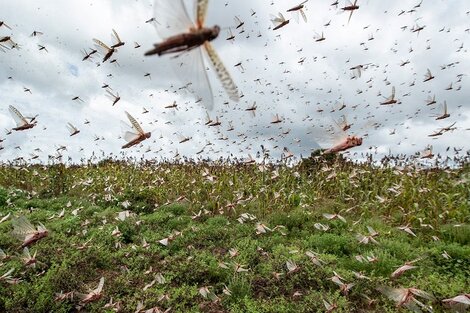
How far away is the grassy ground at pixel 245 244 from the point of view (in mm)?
4844

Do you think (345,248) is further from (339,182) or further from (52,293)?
(52,293)

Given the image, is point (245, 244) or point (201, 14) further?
point (245, 244)

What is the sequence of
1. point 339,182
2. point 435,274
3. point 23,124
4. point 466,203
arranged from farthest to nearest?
1. point 339,182
2. point 466,203
3. point 435,274
4. point 23,124

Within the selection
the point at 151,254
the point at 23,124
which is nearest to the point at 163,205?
the point at 151,254

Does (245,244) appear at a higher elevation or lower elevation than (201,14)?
lower

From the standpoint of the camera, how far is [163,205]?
8.66 metres

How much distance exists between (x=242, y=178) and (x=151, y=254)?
186 inches

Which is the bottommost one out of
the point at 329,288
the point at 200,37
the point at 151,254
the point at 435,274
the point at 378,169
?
the point at 378,169

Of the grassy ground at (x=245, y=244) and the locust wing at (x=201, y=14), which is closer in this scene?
the locust wing at (x=201, y=14)

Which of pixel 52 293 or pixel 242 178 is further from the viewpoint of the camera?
pixel 242 178

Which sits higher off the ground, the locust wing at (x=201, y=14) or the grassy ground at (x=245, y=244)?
the locust wing at (x=201, y=14)

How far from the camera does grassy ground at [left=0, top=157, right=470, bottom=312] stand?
484 centimetres

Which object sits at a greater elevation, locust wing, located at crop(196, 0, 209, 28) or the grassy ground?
locust wing, located at crop(196, 0, 209, 28)

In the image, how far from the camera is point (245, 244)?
627cm
